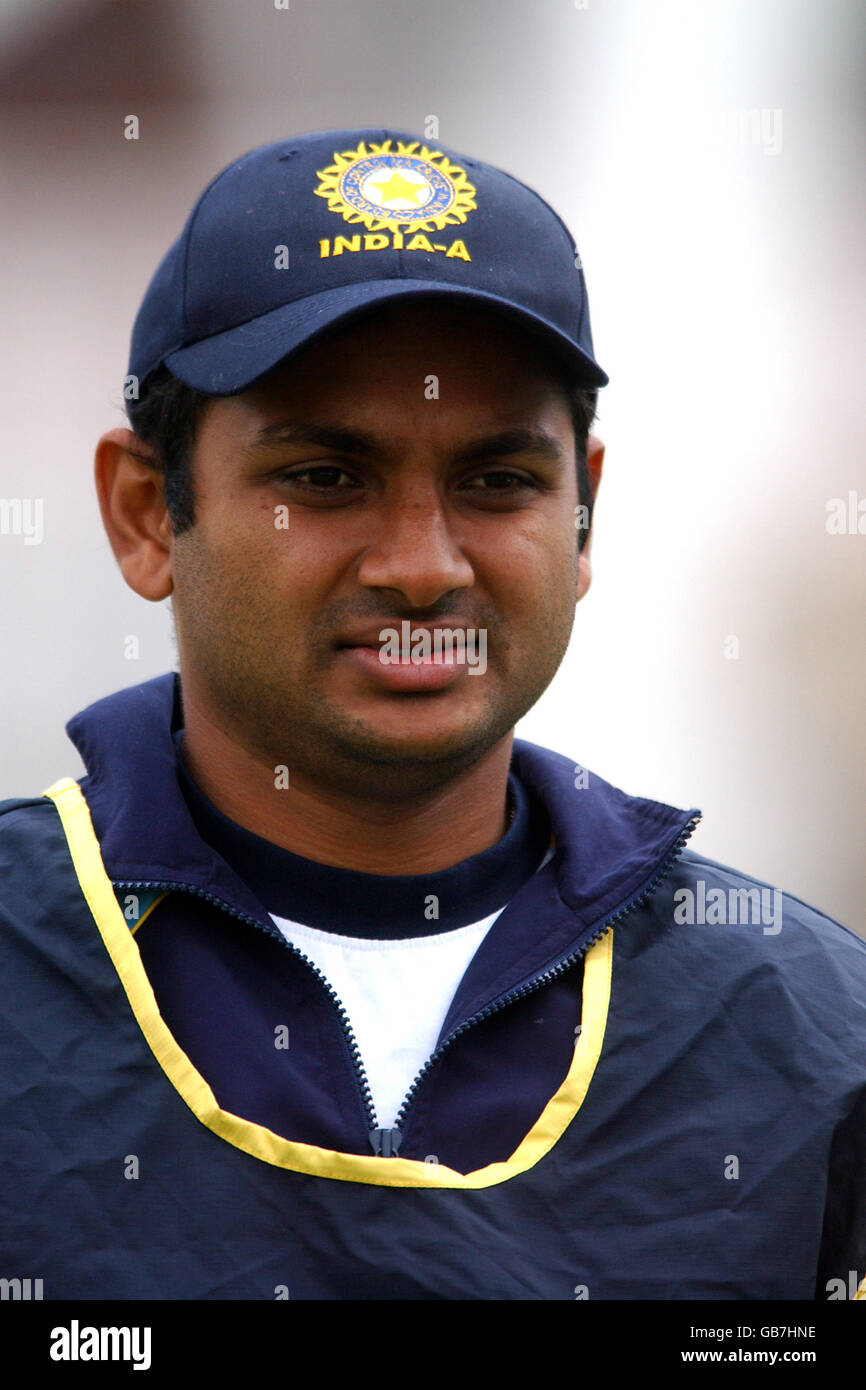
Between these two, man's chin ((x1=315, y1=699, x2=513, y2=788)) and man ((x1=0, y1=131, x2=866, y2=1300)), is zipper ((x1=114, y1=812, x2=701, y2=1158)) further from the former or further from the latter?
man's chin ((x1=315, y1=699, x2=513, y2=788))

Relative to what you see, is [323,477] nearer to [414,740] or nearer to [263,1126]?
[414,740]

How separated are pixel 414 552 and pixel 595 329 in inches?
129

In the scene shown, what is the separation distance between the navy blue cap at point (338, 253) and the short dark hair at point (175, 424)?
28 millimetres

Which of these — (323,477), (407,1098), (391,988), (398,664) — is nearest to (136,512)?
(323,477)

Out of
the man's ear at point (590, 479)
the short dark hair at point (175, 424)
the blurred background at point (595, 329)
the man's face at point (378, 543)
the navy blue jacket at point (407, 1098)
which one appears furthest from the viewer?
the blurred background at point (595, 329)

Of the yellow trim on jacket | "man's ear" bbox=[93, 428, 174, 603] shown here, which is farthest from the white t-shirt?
"man's ear" bbox=[93, 428, 174, 603]

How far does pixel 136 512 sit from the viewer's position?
1.66 m

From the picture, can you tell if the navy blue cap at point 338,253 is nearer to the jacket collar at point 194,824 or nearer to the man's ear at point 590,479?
the man's ear at point 590,479

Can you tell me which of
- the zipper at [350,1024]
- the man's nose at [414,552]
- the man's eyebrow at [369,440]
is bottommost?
the zipper at [350,1024]

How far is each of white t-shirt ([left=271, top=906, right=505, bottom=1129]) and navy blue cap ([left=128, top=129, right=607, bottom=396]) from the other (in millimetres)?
522

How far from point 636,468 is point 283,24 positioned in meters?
1.60

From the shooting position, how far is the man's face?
1433 mm

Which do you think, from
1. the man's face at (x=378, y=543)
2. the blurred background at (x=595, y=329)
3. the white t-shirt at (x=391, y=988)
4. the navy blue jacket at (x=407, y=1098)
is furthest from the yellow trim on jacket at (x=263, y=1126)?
the blurred background at (x=595, y=329)

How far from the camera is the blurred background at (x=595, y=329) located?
4.51 meters
